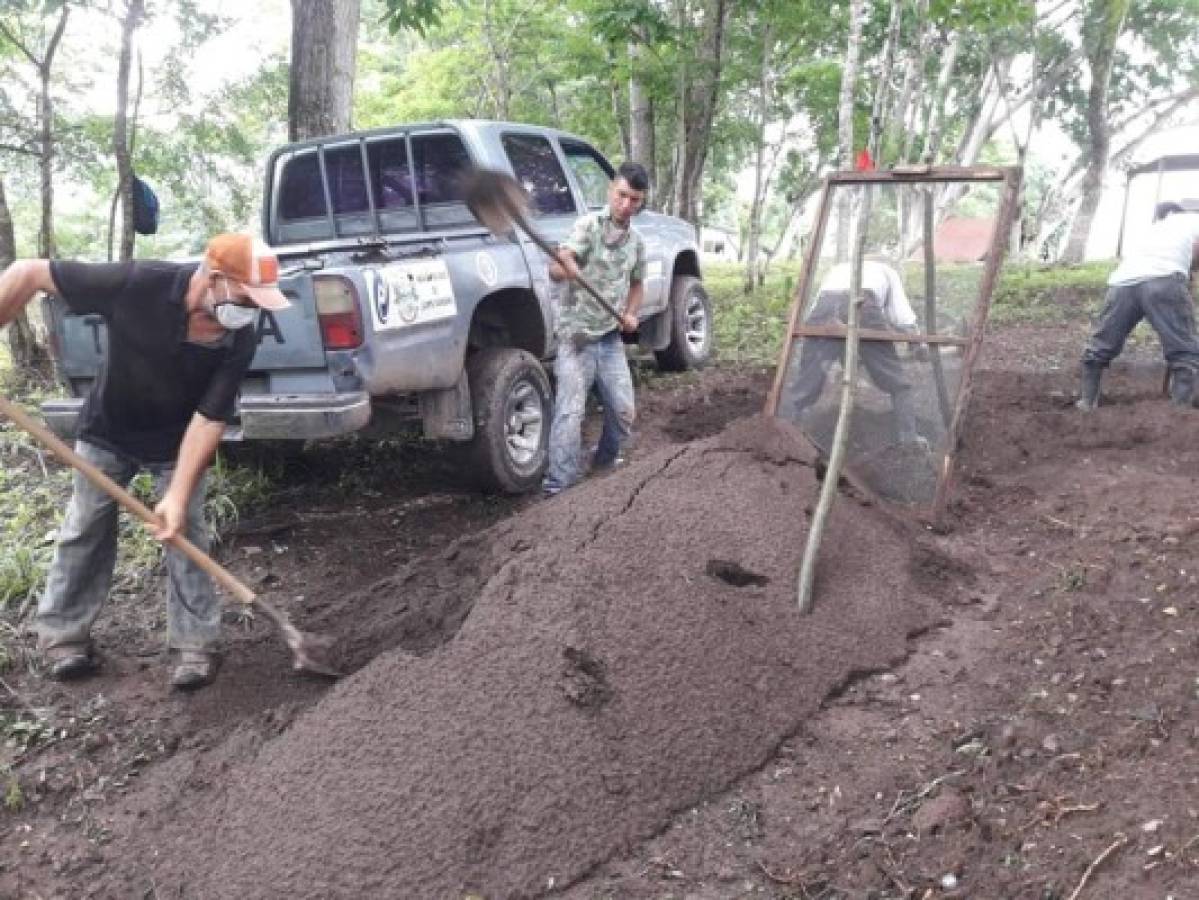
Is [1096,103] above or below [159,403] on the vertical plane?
above

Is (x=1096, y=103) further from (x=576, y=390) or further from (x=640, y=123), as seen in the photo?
(x=576, y=390)

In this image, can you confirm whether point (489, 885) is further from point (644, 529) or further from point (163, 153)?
point (163, 153)

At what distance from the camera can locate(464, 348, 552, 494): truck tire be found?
5.30 metres

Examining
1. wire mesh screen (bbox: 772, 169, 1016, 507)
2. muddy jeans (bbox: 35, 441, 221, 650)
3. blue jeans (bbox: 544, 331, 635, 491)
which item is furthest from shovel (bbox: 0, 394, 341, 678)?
wire mesh screen (bbox: 772, 169, 1016, 507)

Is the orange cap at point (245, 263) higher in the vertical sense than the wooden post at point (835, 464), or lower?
higher

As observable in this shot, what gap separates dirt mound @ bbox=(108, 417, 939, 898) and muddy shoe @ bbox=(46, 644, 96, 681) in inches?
36.3

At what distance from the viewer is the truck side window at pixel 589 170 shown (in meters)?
6.69

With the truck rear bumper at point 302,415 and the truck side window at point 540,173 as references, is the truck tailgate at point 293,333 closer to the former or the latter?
the truck rear bumper at point 302,415

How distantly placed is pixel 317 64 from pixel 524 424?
389 cm

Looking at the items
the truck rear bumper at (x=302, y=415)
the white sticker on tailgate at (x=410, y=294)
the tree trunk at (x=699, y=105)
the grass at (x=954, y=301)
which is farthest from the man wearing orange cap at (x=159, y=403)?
the tree trunk at (x=699, y=105)

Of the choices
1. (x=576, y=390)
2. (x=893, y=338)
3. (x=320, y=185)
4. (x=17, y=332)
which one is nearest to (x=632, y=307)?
(x=576, y=390)

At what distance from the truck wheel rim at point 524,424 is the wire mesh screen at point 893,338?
→ 4.52 feet

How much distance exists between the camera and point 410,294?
4664 mm

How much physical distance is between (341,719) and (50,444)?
1274 millimetres
